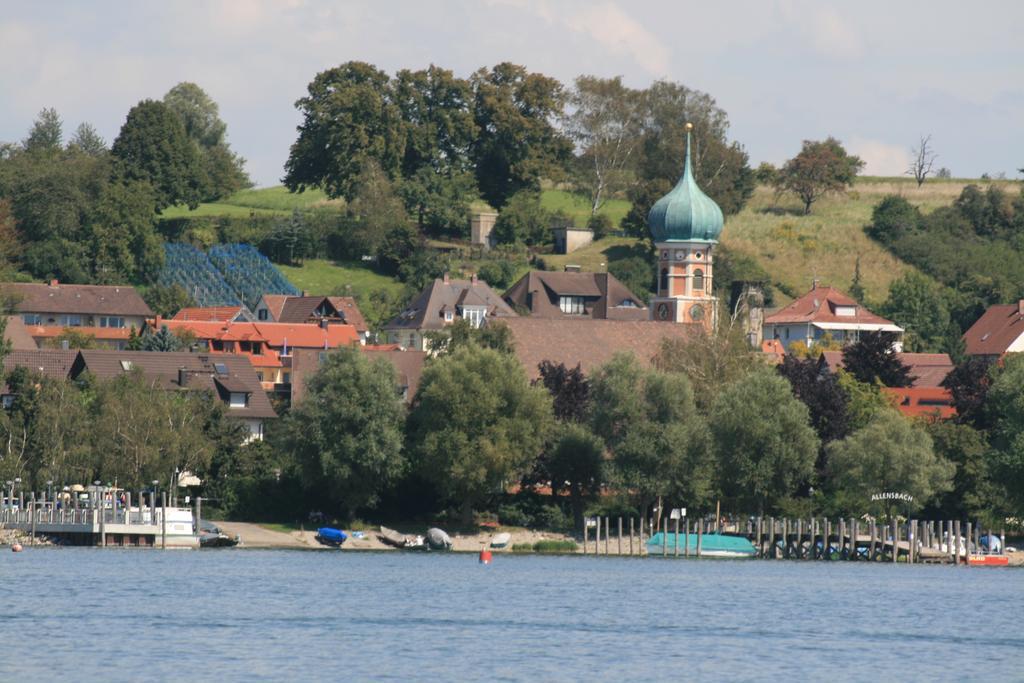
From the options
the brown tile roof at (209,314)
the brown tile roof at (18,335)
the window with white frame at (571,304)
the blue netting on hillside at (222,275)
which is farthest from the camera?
the blue netting on hillside at (222,275)

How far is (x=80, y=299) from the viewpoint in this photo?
157250 millimetres

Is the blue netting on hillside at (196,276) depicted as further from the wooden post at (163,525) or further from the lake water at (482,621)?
the lake water at (482,621)

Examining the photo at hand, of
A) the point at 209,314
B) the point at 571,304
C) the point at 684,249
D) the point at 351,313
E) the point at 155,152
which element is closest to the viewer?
the point at 209,314

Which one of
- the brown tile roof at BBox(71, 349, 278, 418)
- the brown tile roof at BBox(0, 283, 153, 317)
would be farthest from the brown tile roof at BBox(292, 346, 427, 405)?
the brown tile roof at BBox(0, 283, 153, 317)

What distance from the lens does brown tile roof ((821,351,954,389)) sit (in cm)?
14138

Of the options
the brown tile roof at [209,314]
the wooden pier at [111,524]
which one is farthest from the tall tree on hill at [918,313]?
the wooden pier at [111,524]

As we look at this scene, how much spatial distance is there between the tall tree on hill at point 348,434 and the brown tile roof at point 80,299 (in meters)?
56.7

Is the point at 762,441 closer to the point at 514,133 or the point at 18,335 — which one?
the point at 18,335

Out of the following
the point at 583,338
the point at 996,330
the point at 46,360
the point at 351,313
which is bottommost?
the point at 46,360

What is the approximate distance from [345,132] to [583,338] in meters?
52.7

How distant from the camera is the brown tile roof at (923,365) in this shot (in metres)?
141

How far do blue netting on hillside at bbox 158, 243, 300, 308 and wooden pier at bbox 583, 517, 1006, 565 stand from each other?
221 feet

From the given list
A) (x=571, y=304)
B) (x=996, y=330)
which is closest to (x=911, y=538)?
(x=996, y=330)

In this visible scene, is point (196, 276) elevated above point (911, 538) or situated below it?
above
